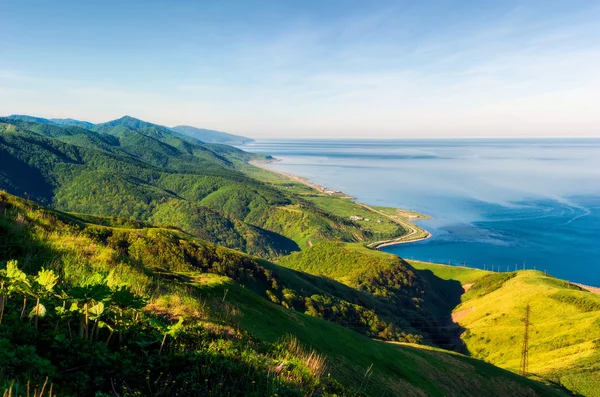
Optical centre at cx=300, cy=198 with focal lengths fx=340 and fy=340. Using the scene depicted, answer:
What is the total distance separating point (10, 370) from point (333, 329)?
2042 centimetres

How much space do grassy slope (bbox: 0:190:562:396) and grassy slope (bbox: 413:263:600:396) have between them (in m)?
27.2

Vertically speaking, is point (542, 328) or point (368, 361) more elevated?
point (368, 361)

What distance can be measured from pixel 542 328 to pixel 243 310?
94.7m

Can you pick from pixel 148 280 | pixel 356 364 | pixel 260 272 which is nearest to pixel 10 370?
pixel 148 280

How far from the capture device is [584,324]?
74.7 m

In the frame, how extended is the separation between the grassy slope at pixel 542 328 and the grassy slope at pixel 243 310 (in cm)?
2718

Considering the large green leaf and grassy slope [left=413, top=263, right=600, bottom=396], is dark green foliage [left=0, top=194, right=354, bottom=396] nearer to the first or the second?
the large green leaf

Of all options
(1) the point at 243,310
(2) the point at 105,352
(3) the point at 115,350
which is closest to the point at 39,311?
(2) the point at 105,352

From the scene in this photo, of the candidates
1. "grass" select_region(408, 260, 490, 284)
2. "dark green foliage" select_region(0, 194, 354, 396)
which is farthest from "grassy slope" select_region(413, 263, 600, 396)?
"dark green foliage" select_region(0, 194, 354, 396)

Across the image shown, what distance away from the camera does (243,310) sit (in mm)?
17141

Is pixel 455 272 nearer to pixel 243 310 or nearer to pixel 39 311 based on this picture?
pixel 243 310

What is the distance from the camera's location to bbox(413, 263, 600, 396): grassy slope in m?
56.5

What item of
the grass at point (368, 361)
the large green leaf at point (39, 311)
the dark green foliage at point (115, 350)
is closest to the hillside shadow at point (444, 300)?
the grass at point (368, 361)

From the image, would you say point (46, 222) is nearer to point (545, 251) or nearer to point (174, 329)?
point (174, 329)
